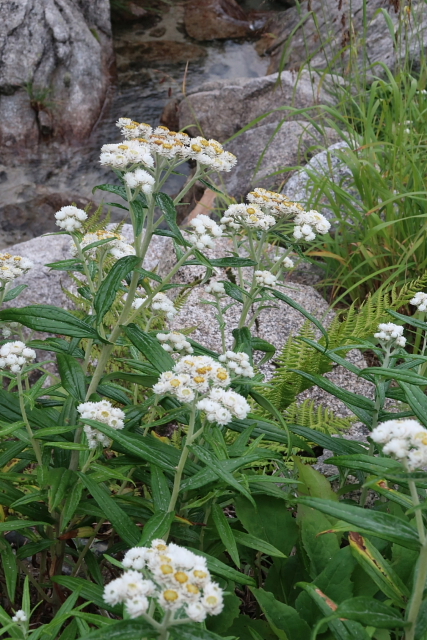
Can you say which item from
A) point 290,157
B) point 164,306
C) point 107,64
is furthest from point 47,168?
point 164,306

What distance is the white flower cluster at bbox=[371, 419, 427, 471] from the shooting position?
902mm

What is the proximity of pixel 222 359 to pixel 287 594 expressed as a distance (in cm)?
60

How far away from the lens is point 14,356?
1379 millimetres

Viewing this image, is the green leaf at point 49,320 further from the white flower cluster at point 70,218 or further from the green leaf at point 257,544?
the green leaf at point 257,544

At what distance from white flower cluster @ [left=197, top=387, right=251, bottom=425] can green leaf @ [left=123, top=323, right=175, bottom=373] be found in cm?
20

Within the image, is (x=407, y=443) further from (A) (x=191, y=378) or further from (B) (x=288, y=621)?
(B) (x=288, y=621)

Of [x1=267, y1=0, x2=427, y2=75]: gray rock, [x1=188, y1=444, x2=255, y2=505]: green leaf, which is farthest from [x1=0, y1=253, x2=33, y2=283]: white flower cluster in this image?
[x1=267, y1=0, x2=427, y2=75]: gray rock

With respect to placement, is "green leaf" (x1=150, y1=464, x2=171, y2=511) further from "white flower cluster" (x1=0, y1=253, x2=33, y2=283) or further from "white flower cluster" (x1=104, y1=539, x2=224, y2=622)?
"white flower cluster" (x1=0, y1=253, x2=33, y2=283)

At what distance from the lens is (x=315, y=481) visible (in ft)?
4.90

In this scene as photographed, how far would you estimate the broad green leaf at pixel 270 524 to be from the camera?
1.41 m

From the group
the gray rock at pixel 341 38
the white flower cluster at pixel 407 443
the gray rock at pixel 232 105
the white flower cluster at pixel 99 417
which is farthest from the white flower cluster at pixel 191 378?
the gray rock at pixel 232 105

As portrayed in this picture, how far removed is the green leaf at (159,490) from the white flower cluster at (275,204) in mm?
868

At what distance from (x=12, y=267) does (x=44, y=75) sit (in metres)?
6.75

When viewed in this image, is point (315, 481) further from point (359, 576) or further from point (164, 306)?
point (164, 306)
